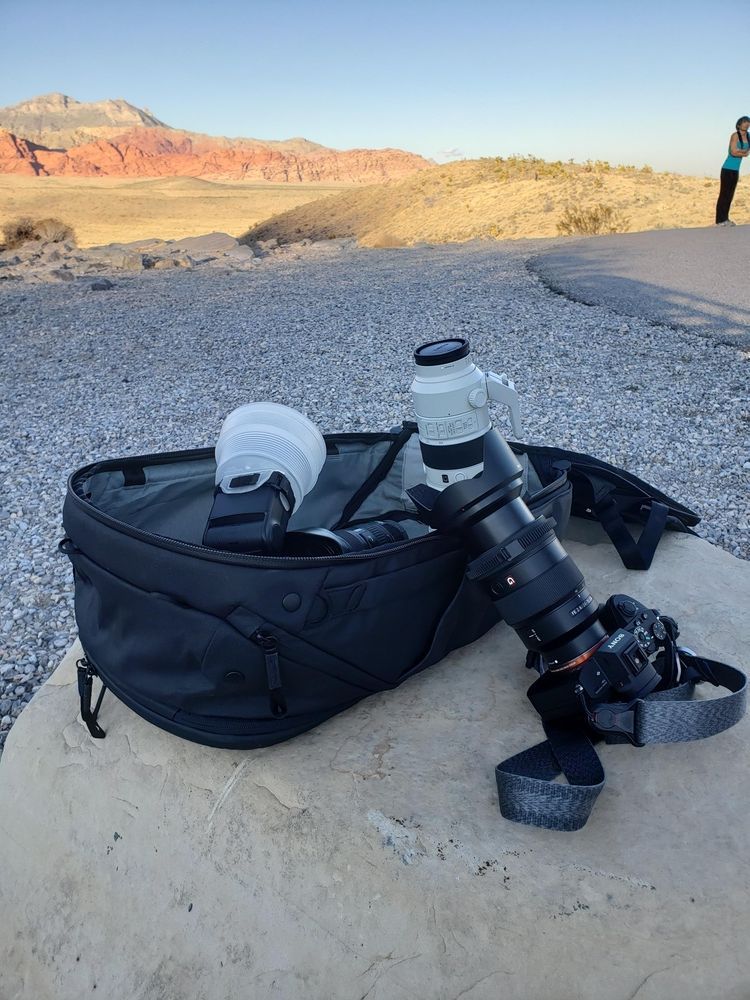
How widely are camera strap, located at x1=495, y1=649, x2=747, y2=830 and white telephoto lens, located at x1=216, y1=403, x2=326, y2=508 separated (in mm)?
763

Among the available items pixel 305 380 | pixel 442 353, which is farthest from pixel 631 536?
pixel 305 380

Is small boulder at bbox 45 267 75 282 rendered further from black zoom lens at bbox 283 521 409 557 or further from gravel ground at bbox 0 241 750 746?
black zoom lens at bbox 283 521 409 557

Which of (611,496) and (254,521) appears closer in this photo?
(254,521)

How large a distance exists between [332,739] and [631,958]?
0.68m

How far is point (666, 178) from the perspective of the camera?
1816 cm

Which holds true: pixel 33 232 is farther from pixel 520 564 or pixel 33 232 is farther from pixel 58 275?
pixel 520 564

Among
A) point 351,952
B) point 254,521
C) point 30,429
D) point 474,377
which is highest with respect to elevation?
point 474,377

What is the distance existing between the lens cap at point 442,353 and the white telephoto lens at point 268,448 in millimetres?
362

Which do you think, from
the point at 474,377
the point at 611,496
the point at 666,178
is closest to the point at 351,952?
the point at 474,377

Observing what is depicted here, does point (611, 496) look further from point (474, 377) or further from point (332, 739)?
point (332, 739)

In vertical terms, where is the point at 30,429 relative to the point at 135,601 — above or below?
below

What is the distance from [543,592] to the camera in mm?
1370

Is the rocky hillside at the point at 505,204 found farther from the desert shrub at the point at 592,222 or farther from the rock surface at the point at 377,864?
the rock surface at the point at 377,864

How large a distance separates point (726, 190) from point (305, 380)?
9394 mm
